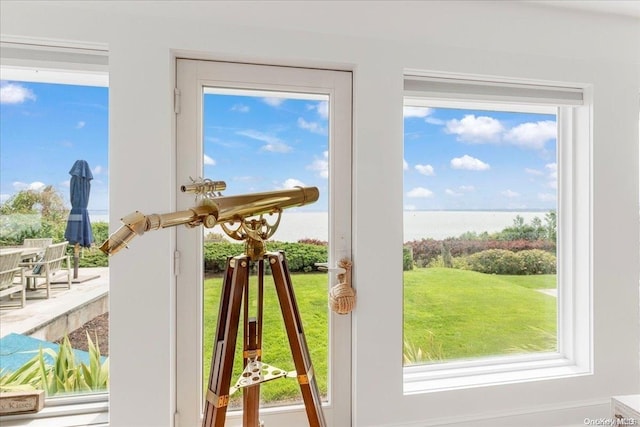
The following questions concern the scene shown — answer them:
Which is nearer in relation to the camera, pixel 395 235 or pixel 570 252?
pixel 395 235

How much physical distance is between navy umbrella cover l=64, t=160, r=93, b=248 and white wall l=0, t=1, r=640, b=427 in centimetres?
19

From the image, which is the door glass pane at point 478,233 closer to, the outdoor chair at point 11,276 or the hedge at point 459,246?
the hedge at point 459,246

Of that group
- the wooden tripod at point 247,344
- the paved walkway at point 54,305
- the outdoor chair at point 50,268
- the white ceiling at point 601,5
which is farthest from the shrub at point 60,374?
the white ceiling at point 601,5

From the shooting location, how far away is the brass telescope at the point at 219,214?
98 centimetres

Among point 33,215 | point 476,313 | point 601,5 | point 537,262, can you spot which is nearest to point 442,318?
point 476,313

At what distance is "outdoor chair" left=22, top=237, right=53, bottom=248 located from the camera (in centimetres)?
162

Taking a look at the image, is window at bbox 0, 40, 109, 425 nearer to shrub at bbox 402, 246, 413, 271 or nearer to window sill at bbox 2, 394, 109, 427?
window sill at bbox 2, 394, 109, 427

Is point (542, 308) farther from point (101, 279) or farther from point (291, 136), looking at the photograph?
point (101, 279)

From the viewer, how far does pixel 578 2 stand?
1913mm

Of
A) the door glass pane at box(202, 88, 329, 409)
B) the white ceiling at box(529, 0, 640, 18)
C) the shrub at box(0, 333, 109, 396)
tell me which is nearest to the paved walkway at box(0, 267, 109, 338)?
the shrub at box(0, 333, 109, 396)

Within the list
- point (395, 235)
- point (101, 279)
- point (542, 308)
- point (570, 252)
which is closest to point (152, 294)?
point (101, 279)

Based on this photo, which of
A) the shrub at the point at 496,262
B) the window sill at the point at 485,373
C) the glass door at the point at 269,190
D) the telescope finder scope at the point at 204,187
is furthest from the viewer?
the shrub at the point at 496,262

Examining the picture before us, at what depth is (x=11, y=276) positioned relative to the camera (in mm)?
1622

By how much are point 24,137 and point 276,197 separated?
119 centimetres
